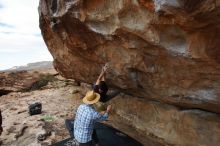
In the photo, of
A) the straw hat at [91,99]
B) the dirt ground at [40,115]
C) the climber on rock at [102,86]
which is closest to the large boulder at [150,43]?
the climber on rock at [102,86]

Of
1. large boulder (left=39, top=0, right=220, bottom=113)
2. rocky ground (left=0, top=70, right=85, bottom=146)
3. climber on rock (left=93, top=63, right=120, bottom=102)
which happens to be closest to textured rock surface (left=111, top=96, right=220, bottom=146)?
large boulder (left=39, top=0, right=220, bottom=113)

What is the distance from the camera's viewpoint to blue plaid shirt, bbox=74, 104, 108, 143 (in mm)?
5570

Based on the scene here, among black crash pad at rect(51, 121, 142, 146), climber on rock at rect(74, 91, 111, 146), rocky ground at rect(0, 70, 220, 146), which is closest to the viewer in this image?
climber on rock at rect(74, 91, 111, 146)

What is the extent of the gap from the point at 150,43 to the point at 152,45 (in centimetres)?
5

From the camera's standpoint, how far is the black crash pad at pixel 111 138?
6379 mm

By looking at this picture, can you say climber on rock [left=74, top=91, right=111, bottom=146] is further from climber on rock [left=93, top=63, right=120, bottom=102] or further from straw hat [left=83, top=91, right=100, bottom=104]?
climber on rock [left=93, top=63, right=120, bottom=102]

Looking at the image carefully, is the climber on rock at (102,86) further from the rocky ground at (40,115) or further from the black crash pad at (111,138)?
the rocky ground at (40,115)

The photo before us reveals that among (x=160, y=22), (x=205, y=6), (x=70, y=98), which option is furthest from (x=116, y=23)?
(x=70, y=98)

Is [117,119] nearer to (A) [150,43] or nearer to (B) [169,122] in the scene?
(B) [169,122]

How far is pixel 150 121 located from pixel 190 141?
3.41 feet

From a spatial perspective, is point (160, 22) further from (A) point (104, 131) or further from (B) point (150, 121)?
(A) point (104, 131)

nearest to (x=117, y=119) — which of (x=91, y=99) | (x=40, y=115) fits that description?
(x=91, y=99)

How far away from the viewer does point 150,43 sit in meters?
4.82

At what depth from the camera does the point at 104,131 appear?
6863 millimetres
